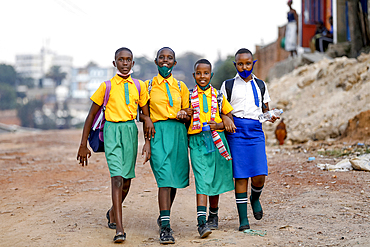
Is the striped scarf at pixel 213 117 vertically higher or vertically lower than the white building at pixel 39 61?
lower

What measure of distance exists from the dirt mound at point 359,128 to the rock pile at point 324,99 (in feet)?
0.88

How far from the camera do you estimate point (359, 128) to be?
847 cm

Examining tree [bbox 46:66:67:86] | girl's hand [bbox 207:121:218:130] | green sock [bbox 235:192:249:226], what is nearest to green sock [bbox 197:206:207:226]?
green sock [bbox 235:192:249:226]

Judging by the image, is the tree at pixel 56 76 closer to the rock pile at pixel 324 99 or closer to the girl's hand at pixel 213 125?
the rock pile at pixel 324 99

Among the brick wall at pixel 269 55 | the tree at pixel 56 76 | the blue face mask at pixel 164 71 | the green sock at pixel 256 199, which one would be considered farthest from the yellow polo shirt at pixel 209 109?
the tree at pixel 56 76

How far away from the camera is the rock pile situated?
9.58 meters

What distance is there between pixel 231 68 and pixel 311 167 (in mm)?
20246

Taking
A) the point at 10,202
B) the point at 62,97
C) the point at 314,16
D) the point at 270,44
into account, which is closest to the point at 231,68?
the point at 270,44

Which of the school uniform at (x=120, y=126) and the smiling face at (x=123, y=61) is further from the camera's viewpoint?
the smiling face at (x=123, y=61)

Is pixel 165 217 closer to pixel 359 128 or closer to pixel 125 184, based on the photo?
pixel 125 184

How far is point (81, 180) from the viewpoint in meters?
7.30

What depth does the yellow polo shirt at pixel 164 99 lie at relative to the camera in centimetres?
396

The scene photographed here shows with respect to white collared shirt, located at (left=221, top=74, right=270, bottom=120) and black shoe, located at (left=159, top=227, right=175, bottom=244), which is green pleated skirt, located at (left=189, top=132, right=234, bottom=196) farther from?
black shoe, located at (left=159, top=227, right=175, bottom=244)

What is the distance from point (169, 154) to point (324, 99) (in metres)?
8.58
